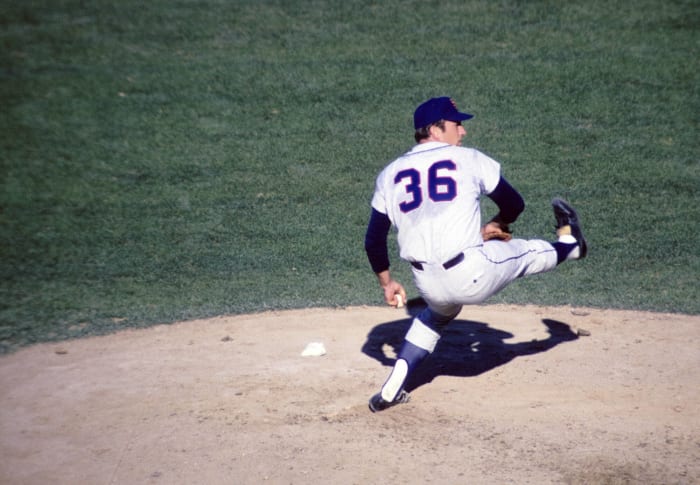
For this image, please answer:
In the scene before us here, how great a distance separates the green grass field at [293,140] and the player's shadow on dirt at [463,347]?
28.7 inches

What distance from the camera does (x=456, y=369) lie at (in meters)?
5.58

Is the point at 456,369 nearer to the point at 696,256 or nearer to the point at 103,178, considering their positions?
the point at 696,256

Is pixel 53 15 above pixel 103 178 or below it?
above

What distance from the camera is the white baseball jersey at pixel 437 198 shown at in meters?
4.53

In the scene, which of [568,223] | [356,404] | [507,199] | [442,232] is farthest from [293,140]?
[442,232]

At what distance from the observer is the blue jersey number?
4.55 m

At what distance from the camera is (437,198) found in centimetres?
455

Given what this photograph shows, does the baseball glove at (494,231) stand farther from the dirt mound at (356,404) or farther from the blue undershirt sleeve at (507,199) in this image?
the dirt mound at (356,404)

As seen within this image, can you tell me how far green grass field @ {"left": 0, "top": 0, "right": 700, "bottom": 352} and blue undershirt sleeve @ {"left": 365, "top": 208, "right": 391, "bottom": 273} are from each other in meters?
2.27

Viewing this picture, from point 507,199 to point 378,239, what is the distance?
77 cm

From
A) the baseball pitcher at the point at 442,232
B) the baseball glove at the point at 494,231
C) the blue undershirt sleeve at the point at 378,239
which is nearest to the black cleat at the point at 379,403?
the baseball pitcher at the point at 442,232

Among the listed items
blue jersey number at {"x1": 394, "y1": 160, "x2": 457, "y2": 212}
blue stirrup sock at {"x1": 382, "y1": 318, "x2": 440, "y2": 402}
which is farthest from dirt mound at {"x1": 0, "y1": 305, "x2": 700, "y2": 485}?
blue jersey number at {"x1": 394, "y1": 160, "x2": 457, "y2": 212}

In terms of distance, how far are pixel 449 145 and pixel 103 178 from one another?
5995 mm

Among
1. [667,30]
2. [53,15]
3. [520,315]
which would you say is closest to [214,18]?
[53,15]
